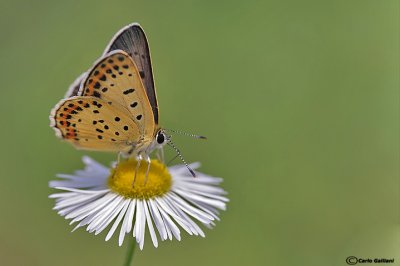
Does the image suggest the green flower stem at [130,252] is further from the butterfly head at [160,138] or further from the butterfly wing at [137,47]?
the butterfly wing at [137,47]

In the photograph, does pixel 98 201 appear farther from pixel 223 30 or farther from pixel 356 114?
pixel 223 30

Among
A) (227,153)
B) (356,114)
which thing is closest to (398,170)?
(356,114)

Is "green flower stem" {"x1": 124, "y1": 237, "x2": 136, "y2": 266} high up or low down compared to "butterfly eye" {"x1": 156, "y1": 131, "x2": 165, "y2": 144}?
down

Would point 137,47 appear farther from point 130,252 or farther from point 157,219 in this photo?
point 130,252

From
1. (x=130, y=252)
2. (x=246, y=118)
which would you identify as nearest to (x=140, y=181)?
(x=130, y=252)

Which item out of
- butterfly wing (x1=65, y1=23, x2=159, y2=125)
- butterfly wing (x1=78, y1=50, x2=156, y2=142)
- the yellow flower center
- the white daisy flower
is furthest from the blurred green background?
butterfly wing (x1=65, y1=23, x2=159, y2=125)

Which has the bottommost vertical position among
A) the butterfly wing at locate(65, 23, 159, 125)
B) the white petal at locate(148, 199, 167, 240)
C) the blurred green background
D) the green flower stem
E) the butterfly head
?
the blurred green background

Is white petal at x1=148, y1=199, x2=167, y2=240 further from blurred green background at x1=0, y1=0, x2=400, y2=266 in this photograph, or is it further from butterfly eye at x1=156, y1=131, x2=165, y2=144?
blurred green background at x1=0, y1=0, x2=400, y2=266

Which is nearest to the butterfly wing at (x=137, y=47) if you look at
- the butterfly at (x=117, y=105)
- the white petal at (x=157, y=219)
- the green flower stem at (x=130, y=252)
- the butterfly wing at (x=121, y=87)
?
the butterfly at (x=117, y=105)
